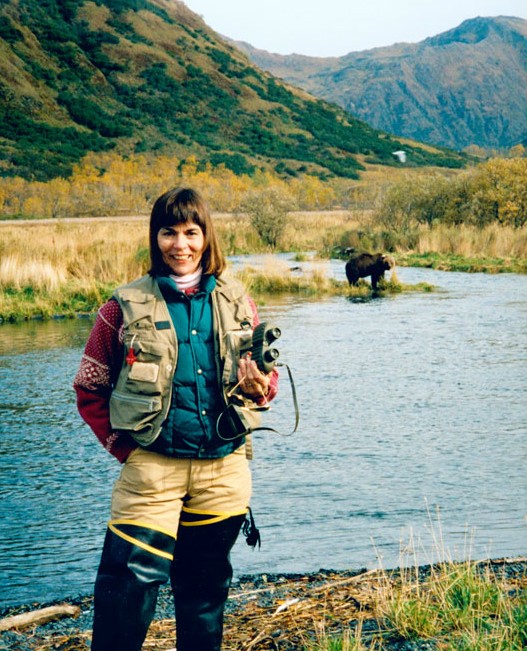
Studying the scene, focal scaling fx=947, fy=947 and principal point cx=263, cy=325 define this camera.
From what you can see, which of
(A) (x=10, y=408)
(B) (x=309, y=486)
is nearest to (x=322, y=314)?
(A) (x=10, y=408)

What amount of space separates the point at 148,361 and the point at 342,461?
4.25 meters

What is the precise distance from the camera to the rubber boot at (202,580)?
10.3ft

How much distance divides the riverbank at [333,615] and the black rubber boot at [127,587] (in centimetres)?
70

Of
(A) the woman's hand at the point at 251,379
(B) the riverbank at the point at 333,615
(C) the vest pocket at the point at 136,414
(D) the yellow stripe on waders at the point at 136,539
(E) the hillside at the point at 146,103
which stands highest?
(E) the hillside at the point at 146,103

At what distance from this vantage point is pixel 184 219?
321 centimetres

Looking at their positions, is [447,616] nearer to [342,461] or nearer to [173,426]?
[173,426]

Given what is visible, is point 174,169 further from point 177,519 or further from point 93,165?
point 177,519

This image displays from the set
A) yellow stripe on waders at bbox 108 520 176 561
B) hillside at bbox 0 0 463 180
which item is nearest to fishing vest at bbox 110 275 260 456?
yellow stripe on waders at bbox 108 520 176 561

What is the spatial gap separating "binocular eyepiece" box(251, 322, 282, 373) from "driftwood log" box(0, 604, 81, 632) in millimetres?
1741

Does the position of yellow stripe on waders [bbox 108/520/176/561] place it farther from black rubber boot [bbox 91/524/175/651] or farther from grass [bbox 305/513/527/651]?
grass [bbox 305/513/527/651]

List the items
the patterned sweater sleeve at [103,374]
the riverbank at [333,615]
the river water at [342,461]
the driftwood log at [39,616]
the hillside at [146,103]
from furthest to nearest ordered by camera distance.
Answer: the hillside at [146,103] < the river water at [342,461] < the driftwood log at [39,616] < the riverbank at [333,615] < the patterned sweater sleeve at [103,374]

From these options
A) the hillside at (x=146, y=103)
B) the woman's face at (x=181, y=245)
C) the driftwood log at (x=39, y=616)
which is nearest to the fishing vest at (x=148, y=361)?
the woman's face at (x=181, y=245)

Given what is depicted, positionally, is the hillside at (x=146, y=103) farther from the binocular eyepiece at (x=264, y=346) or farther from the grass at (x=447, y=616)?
the binocular eyepiece at (x=264, y=346)

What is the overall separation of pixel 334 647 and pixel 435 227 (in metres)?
26.5
